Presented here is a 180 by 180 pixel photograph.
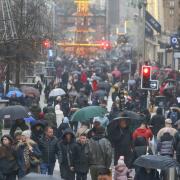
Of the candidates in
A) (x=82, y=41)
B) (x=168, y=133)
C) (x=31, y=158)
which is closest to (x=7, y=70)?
(x=168, y=133)

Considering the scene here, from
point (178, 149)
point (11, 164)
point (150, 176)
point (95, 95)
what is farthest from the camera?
point (95, 95)

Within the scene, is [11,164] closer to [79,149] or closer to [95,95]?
[79,149]

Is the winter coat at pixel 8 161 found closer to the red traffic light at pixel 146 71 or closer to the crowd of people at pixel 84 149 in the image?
the crowd of people at pixel 84 149

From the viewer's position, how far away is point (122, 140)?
21.8 meters

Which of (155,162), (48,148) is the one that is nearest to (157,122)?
(48,148)

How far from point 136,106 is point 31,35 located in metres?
10.8

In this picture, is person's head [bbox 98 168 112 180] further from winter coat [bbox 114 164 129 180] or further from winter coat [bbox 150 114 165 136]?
winter coat [bbox 150 114 165 136]

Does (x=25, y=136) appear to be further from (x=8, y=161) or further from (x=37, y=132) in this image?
(x=37, y=132)

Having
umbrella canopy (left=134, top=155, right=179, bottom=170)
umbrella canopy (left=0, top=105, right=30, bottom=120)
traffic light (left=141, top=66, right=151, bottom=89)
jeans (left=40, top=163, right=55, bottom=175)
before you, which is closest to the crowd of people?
jeans (left=40, top=163, right=55, bottom=175)

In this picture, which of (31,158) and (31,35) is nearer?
(31,158)

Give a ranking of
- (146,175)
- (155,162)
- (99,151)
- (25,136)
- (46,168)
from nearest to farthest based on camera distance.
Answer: (155,162), (146,175), (25,136), (99,151), (46,168)

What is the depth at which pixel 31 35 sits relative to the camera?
42531 millimetres

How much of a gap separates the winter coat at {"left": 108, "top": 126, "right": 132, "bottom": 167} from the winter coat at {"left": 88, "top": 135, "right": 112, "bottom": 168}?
6.30 feet

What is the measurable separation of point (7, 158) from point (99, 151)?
6.45 feet
